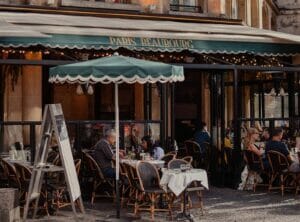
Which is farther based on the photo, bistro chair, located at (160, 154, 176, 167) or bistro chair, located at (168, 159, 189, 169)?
bistro chair, located at (160, 154, 176, 167)

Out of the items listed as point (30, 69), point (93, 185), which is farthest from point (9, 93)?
point (93, 185)

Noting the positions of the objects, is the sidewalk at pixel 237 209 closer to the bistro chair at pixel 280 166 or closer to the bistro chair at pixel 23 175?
the bistro chair at pixel 280 166

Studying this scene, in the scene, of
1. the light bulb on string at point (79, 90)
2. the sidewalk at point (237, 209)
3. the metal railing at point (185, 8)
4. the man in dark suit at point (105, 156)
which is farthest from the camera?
the metal railing at point (185, 8)

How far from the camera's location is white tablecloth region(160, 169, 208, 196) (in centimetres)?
1047

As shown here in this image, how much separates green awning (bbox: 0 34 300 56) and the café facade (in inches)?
0.8

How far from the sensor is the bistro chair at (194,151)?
16.8 m

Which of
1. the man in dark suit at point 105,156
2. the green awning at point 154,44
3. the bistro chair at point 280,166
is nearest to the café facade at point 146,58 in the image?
the green awning at point 154,44

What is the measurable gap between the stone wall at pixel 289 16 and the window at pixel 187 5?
12329 mm

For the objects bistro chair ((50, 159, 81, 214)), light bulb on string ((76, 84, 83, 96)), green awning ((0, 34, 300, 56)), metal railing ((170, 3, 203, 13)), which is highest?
metal railing ((170, 3, 203, 13))

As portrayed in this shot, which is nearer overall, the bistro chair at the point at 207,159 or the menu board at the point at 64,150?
the menu board at the point at 64,150

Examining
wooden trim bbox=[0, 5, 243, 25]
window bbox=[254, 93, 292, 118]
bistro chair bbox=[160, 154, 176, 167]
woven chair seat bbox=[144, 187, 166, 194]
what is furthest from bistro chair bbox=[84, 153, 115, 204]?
window bbox=[254, 93, 292, 118]

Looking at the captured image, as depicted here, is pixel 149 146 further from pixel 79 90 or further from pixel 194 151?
pixel 79 90

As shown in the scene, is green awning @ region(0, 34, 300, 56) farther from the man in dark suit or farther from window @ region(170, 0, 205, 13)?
window @ region(170, 0, 205, 13)

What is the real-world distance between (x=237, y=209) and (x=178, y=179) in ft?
6.11
